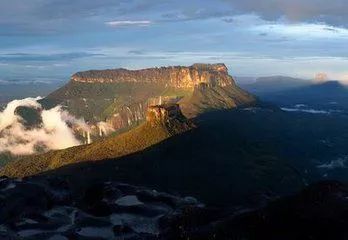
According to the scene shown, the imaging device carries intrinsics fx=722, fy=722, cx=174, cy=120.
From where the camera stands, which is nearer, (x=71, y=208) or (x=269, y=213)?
(x=269, y=213)

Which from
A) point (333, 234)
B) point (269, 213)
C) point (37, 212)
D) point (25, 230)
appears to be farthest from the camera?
point (37, 212)

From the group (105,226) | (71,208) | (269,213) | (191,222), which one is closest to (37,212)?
(71,208)

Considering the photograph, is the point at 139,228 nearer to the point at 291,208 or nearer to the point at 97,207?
the point at 97,207

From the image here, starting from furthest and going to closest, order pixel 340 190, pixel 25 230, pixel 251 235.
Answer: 1. pixel 25 230
2. pixel 340 190
3. pixel 251 235

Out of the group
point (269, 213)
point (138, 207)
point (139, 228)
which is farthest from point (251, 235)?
point (138, 207)

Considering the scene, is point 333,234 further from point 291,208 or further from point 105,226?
point 105,226

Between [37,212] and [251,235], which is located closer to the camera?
[251,235]
